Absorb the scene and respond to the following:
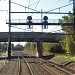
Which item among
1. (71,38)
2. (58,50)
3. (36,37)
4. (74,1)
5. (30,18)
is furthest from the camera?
(58,50)

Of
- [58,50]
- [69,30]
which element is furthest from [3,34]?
[69,30]

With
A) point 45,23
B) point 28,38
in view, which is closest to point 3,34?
point 28,38

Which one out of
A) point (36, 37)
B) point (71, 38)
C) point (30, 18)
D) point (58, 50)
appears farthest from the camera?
point (58, 50)

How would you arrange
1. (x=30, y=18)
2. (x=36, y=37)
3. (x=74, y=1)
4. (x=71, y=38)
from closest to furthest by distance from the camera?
1. (x=74, y=1)
2. (x=30, y=18)
3. (x=71, y=38)
4. (x=36, y=37)

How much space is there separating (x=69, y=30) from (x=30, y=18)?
23.2m

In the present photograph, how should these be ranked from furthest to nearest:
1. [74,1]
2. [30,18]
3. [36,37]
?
[36,37], [30,18], [74,1]

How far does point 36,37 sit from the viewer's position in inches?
3270

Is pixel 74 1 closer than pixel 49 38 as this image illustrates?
Yes

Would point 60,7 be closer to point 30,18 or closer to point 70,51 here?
point 30,18

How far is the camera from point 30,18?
40312mm

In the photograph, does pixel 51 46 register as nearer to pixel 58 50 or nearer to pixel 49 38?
pixel 58 50

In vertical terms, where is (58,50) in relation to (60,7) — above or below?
below

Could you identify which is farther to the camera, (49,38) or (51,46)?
(51,46)

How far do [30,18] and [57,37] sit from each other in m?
45.1
